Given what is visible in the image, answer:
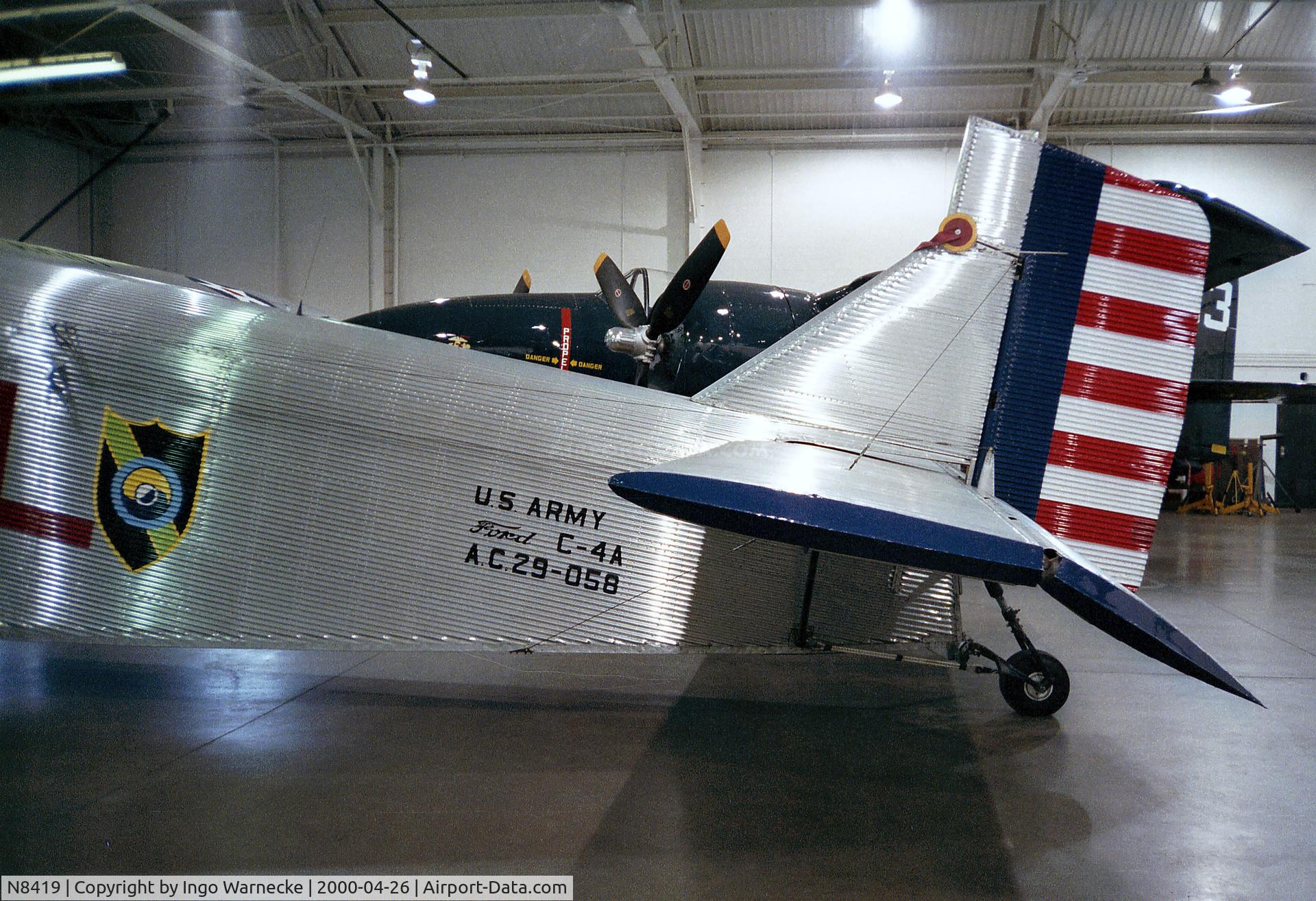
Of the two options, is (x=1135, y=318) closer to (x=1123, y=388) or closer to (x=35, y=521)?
(x=1123, y=388)

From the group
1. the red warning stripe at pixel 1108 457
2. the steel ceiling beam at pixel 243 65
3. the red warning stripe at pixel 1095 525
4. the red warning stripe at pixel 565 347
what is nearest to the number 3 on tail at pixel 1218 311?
the red warning stripe at pixel 565 347

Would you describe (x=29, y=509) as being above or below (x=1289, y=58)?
Result: below

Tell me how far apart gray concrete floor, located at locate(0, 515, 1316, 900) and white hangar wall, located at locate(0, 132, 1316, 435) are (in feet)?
42.9

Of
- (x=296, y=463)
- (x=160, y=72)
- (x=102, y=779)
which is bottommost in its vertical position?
(x=102, y=779)

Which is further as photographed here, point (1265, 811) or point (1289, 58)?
point (1289, 58)

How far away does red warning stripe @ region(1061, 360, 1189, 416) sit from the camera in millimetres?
3629

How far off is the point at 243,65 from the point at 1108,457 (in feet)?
48.7

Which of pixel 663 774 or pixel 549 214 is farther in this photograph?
pixel 549 214

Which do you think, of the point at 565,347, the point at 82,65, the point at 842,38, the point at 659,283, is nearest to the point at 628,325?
the point at 565,347

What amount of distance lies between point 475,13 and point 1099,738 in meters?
13.8

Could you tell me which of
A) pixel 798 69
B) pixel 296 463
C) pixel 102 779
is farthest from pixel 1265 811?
pixel 798 69

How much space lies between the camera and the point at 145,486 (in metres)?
3.42

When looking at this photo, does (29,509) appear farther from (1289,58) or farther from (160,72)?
(1289,58)

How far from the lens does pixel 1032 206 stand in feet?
12.1
